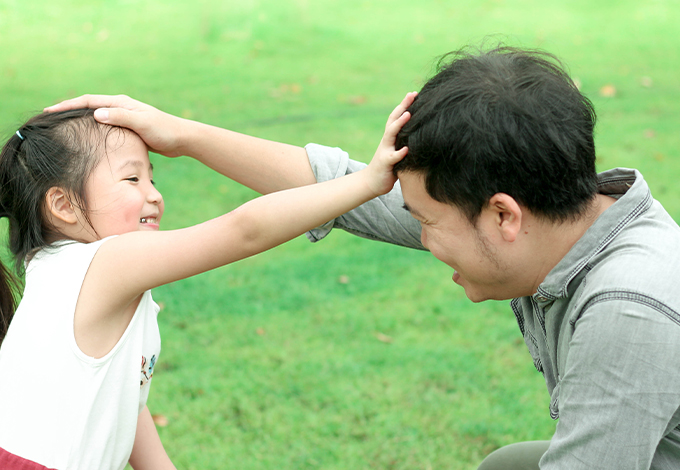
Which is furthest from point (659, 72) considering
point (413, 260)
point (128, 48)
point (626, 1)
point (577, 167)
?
point (577, 167)

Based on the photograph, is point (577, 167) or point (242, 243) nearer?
point (577, 167)

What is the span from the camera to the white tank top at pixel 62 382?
1861 millimetres

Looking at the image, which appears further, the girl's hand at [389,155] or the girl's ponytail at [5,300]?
the girl's ponytail at [5,300]

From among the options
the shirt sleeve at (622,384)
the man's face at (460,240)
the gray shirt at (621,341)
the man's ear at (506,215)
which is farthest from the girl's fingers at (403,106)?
the shirt sleeve at (622,384)

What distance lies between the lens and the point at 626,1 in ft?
41.9

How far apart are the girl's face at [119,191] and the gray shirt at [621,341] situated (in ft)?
Result: 3.91

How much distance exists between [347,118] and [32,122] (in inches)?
236

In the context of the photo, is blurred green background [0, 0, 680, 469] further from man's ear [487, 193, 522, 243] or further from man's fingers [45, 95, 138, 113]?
man's ear [487, 193, 522, 243]

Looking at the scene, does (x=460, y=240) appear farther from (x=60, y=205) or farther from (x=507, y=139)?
(x=60, y=205)

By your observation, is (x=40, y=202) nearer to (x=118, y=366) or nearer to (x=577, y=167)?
(x=118, y=366)

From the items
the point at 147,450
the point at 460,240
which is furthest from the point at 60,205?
the point at 460,240

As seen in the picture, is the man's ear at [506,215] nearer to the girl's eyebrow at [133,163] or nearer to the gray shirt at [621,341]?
the gray shirt at [621,341]

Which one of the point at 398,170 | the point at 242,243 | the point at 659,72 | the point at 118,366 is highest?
the point at 398,170

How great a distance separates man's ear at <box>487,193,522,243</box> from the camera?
1.69m
